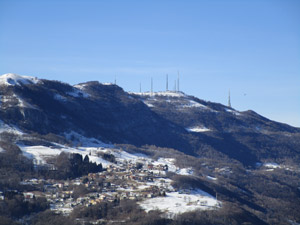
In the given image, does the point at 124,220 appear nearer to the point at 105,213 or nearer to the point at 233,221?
the point at 105,213

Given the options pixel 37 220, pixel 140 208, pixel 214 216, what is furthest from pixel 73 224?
pixel 214 216

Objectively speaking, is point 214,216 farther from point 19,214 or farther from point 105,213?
point 19,214

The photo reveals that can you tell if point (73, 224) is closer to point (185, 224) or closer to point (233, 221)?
point (185, 224)

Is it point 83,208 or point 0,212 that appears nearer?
point 0,212

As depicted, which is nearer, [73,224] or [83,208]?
[73,224]

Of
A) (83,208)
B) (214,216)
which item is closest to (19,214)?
(83,208)

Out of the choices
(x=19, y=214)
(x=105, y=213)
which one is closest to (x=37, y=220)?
(x=19, y=214)

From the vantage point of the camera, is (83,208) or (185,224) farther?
(83,208)

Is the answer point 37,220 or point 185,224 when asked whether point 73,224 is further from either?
point 185,224
